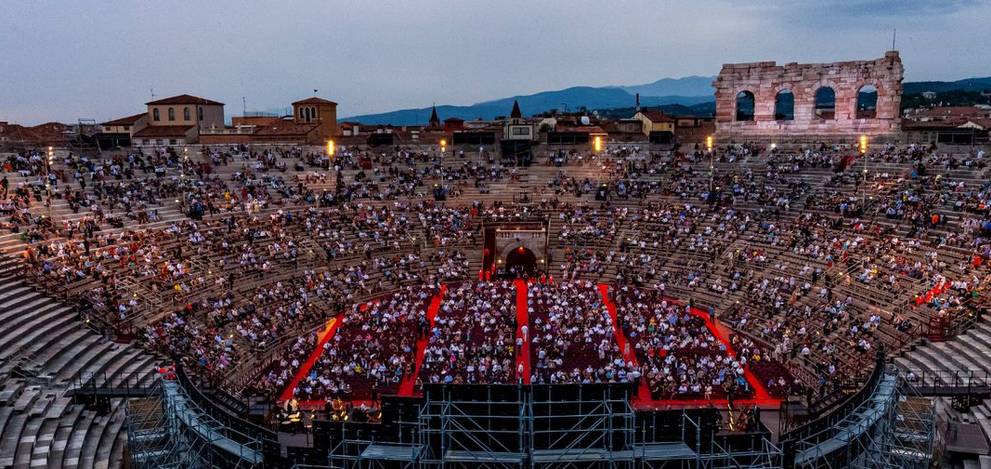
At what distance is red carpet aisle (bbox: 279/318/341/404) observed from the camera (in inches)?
1142

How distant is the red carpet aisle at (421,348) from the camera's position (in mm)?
29534

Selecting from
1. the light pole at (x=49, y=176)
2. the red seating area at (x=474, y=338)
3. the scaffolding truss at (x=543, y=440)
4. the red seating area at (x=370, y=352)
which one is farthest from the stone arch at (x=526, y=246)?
the scaffolding truss at (x=543, y=440)

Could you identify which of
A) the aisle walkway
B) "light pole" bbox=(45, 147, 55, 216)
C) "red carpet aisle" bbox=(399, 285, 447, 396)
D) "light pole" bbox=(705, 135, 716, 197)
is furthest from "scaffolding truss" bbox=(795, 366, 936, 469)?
"light pole" bbox=(45, 147, 55, 216)

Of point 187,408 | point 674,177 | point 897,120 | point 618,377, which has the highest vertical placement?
point 897,120

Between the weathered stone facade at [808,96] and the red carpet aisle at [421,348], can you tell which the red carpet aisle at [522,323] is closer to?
the red carpet aisle at [421,348]

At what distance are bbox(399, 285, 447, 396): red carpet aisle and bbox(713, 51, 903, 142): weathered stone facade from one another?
2644 centimetres

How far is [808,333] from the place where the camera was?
32656mm

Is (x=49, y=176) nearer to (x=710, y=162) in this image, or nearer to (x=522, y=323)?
(x=522, y=323)

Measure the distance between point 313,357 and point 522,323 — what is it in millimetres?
10179

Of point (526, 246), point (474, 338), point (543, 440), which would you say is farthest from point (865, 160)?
point (543, 440)

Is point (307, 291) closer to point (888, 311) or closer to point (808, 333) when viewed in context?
point (808, 333)

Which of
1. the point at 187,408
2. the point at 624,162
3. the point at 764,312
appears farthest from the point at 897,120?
the point at 187,408

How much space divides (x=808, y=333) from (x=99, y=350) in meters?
28.9

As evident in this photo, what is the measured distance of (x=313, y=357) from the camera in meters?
33.0
